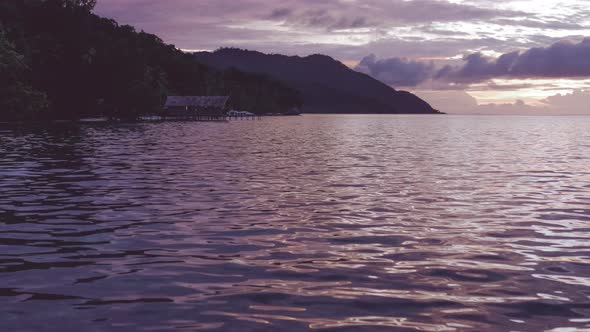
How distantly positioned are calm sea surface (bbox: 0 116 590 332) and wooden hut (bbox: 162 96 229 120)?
5608 inches

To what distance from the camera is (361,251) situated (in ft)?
42.1

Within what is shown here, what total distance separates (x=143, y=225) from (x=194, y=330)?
8052 mm

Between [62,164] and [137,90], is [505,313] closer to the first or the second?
[62,164]

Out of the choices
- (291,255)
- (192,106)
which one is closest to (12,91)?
(291,255)

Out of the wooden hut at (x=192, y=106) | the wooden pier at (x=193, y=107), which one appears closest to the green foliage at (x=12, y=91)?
the wooden pier at (x=193, y=107)

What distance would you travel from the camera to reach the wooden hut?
166500 mm

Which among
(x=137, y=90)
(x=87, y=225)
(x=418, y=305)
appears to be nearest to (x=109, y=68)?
(x=137, y=90)

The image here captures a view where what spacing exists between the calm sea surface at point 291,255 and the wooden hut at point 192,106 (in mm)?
142445

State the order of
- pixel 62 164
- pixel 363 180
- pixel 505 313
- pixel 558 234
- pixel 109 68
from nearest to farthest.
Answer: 1. pixel 505 313
2. pixel 558 234
3. pixel 363 180
4. pixel 62 164
5. pixel 109 68

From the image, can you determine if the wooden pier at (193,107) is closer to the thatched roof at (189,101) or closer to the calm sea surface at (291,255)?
the thatched roof at (189,101)

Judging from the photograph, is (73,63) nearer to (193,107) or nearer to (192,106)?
(192,106)

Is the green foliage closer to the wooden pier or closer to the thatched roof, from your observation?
the wooden pier

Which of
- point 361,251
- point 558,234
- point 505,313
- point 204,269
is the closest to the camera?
point 505,313

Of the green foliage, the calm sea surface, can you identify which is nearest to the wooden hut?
the green foliage
